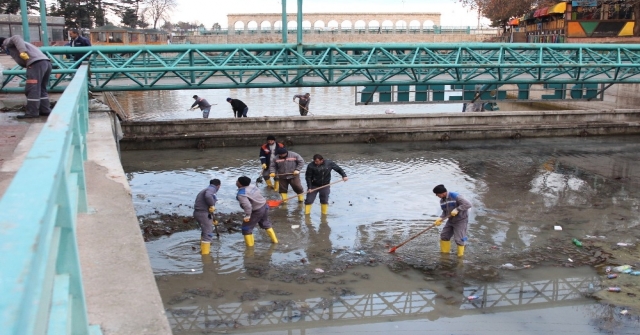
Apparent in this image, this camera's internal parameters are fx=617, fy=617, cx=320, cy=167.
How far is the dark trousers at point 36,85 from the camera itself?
10.6 m

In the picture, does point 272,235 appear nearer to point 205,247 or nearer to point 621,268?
point 205,247

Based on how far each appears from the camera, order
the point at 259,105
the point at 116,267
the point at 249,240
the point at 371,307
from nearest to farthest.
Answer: the point at 116,267 → the point at 371,307 → the point at 249,240 → the point at 259,105

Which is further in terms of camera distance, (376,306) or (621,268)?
(621,268)

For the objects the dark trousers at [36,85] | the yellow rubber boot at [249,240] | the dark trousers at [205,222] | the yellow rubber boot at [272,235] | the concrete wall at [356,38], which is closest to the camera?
the dark trousers at [205,222]

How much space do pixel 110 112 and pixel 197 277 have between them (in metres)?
5.67

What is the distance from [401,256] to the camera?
9.72 m

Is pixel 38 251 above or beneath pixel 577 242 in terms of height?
above

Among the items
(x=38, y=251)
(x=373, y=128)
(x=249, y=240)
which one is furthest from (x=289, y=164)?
(x=38, y=251)

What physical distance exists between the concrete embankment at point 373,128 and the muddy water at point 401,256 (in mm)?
2051

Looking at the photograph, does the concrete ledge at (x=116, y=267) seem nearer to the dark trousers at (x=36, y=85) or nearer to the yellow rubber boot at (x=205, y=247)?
the yellow rubber boot at (x=205, y=247)

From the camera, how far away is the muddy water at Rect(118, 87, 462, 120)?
2614cm

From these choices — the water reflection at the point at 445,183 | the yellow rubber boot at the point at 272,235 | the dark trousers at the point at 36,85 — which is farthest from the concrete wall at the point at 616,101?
the dark trousers at the point at 36,85

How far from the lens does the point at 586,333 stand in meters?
7.15

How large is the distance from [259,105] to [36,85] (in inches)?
745
